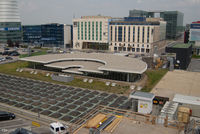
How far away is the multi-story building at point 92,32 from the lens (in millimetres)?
98438

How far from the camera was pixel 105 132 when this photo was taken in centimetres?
1077

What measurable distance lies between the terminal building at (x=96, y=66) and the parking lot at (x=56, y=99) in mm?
7995

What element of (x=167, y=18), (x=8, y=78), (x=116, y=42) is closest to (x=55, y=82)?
(x=8, y=78)

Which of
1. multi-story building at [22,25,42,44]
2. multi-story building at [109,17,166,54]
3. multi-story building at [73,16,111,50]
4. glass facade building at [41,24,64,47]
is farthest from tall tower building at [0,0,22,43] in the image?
multi-story building at [109,17,166,54]

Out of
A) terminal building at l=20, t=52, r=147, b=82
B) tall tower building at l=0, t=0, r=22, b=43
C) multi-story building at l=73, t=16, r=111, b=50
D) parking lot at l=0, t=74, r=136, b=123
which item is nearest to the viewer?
parking lot at l=0, t=74, r=136, b=123

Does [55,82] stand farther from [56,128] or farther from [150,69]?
[150,69]

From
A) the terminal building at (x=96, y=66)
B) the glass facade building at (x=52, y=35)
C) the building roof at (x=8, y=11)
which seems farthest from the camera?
the building roof at (x=8, y=11)

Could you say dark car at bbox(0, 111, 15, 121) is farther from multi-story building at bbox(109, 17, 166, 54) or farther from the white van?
multi-story building at bbox(109, 17, 166, 54)

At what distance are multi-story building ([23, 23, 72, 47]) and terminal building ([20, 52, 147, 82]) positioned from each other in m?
58.7

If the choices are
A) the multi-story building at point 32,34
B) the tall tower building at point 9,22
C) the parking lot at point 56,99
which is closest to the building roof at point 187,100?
the parking lot at point 56,99

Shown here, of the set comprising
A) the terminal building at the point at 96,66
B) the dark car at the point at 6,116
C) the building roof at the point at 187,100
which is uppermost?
the terminal building at the point at 96,66

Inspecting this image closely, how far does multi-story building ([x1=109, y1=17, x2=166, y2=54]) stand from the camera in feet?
295

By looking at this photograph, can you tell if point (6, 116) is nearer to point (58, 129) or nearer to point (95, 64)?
point (58, 129)

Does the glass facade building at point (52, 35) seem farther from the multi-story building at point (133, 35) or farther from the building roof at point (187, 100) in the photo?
the building roof at point (187, 100)
